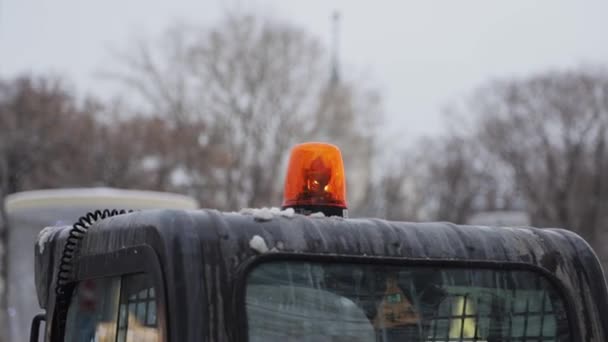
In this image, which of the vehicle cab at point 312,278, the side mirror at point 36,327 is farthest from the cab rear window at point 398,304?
the side mirror at point 36,327

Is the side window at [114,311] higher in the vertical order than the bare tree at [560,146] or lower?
higher

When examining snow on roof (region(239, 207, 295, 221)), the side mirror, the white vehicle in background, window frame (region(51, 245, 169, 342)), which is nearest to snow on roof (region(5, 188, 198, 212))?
the white vehicle in background

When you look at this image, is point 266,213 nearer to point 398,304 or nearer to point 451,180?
point 398,304

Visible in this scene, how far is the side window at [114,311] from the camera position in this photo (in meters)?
2.78

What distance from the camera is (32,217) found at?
494 inches

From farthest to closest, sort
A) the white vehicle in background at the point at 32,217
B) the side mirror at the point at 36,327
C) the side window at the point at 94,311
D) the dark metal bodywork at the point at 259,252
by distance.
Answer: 1. the white vehicle in background at the point at 32,217
2. the side mirror at the point at 36,327
3. the side window at the point at 94,311
4. the dark metal bodywork at the point at 259,252

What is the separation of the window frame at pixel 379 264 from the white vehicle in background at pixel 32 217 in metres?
9.20

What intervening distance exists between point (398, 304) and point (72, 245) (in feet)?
2.93

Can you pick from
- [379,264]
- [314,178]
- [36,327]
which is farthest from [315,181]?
[36,327]

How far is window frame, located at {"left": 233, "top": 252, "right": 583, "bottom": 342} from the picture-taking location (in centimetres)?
270

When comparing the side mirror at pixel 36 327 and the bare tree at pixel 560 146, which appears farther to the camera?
the bare tree at pixel 560 146

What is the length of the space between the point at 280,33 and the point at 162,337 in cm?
4165

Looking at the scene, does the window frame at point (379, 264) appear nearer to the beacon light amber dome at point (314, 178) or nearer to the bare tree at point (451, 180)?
the beacon light amber dome at point (314, 178)

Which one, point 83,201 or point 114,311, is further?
point 83,201
